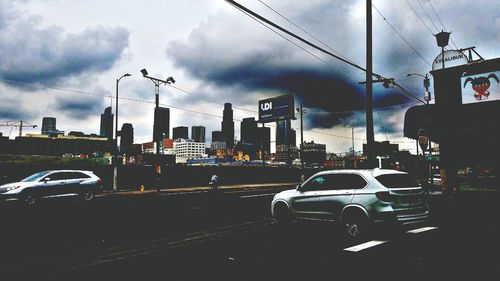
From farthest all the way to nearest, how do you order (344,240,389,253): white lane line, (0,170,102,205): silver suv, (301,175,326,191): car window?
(0,170,102,205): silver suv, (301,175,326,191): car window, (344,240,389,253): white lane line

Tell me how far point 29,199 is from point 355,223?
13940mm

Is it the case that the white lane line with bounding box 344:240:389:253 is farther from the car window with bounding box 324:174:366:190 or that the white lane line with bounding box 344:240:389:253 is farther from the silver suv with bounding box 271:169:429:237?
the car window with bounding box 324:174:366:190

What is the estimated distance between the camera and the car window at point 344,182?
319 inches

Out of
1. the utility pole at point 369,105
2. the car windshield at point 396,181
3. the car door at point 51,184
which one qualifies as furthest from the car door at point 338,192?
the car door at point 51,184

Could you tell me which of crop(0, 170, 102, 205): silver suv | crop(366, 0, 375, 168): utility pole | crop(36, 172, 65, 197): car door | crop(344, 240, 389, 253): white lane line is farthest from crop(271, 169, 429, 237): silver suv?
crop(36, 172, 65, 197): car door

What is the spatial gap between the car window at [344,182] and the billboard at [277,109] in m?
48.4

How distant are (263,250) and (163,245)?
2.23 meters

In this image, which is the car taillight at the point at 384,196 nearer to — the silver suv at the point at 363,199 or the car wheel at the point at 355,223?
the silver suv at the point at 363,199

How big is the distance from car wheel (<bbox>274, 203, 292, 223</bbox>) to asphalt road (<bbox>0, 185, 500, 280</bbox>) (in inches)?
12.1

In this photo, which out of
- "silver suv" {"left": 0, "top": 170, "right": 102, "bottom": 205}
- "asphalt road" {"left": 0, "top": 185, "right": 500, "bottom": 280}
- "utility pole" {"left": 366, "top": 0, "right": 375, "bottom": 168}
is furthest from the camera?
"utility pole" {"left": 366, "top": 0, "right": 375, "bottom": 168}

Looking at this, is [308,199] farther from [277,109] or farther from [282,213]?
[277,109]

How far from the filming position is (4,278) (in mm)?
4992

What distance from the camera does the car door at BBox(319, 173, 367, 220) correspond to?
26.7 ft

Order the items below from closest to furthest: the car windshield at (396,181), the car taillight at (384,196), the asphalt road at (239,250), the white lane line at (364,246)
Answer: the asphalt road at (239,250) < the white lane line at (364,246) < the car taillight at (384,196) < the car windshield at (396,181)
